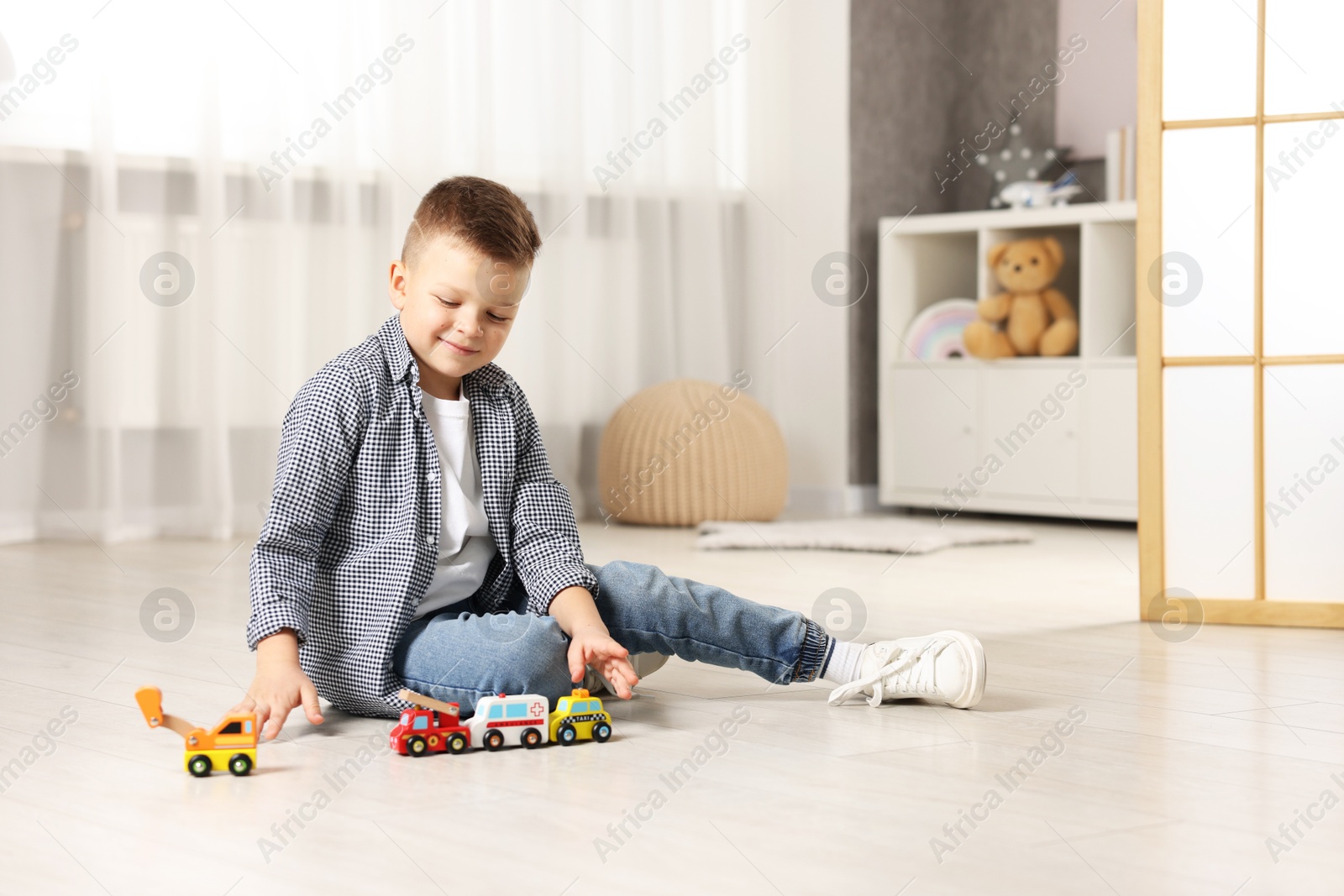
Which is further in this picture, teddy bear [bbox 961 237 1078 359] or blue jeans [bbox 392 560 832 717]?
teddy bear [bbox 961 237 1078 359]

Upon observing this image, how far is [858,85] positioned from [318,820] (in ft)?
10.9

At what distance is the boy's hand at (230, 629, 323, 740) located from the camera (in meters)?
1.22

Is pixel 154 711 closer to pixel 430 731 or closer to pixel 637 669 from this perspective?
pixel 430 731

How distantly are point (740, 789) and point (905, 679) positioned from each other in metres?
0.37

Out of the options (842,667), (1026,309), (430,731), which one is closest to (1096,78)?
(1026,309)

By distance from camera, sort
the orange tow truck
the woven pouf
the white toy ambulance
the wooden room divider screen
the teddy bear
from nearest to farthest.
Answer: the orange tow truck, the white toy ambulance, the wooden room divider screen, the woven pouf, the teddy bear

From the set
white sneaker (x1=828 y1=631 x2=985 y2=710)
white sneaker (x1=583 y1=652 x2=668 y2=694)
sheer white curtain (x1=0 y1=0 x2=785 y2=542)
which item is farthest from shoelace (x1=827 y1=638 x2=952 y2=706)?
sheer white curtain (x1=0 y1=0 x2=785 y2=542)

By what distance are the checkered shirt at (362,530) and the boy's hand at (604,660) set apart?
9 centimetres

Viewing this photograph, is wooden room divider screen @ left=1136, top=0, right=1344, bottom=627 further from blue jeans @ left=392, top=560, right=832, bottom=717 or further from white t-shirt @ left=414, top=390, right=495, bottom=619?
white t-shirt @ left=414, top=390, right=495, bottom=619

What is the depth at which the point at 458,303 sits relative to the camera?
1389mm

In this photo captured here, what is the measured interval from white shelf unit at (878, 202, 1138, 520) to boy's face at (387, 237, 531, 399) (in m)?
2.38

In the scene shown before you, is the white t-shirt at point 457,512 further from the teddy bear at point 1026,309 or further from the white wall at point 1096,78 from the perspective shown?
the white wall at point 1096,78

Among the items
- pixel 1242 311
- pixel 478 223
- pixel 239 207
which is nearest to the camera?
pixel 478 223

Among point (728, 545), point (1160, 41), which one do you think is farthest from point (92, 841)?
point (728, 545)
